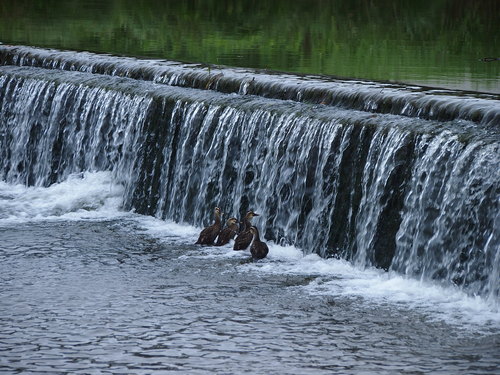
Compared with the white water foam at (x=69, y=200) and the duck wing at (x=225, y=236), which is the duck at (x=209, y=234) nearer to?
the duck wing at (x=225, y=236)

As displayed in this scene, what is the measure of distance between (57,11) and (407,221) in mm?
24061

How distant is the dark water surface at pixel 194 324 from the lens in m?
9.85

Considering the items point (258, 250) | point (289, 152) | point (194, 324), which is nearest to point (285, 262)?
point (258, 250)

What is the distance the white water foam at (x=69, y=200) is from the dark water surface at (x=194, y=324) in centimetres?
208

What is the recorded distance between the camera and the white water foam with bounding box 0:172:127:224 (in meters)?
15.9

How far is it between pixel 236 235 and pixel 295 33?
1539cm

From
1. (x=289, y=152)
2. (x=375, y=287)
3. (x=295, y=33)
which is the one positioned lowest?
(x=375, y=287)

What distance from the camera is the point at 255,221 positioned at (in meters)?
14.8

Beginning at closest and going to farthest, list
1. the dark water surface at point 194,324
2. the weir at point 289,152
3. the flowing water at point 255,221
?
the dark water surface at point 194,324 → the flowing water at point 255,221 → the weir at point 289,152

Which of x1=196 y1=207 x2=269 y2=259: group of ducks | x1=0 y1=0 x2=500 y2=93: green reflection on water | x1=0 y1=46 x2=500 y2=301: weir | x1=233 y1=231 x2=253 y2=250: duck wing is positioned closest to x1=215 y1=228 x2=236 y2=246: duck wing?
x1=196 y1=207 x2=269 y2=259: group of ducks

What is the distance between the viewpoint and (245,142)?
15289mm

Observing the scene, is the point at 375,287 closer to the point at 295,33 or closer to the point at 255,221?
the point at 255,221

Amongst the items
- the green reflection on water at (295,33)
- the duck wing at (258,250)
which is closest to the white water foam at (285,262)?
the duck wing at (258,250)

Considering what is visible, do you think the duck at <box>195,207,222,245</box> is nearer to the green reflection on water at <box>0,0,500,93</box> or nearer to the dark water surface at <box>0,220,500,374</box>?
the dark water surface at <box>0,220,500,374</box>
